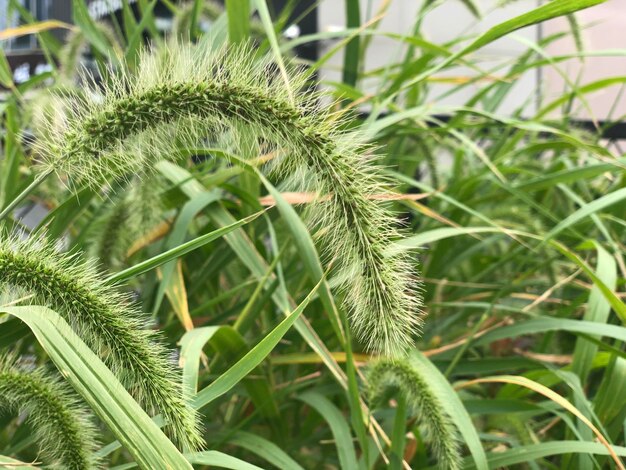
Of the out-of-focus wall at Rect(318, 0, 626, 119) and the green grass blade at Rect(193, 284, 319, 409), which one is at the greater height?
the green grass blade at Rect(193, 284, 319, 409)

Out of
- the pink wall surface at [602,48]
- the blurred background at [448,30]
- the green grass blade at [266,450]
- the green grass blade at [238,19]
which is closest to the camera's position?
the green grass blade at [266,450]

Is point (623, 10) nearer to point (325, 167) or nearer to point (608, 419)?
point (608, 419)

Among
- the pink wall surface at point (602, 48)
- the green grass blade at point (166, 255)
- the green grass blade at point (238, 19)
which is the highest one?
the green grass blade at point (238, 19)

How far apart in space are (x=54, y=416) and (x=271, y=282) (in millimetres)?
315

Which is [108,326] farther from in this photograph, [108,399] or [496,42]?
→ [496,42]

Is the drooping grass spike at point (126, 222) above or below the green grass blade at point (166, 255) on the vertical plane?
below

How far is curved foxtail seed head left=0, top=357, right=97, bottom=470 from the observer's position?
0.46 metres

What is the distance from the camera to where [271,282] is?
754 millimetres

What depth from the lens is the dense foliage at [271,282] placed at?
44cm

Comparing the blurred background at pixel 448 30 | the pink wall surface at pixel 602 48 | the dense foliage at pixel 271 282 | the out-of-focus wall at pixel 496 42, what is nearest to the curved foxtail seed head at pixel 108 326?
the dense foliage at pixel 271 282


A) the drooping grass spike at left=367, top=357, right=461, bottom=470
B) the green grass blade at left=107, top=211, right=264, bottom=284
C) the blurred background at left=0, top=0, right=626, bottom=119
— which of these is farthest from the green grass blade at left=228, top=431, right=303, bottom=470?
the blurred background at left=0, top=0, right=626, bottom=119

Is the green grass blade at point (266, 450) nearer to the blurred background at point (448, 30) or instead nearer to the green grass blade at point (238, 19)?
the green grass blade at point (238, 19)

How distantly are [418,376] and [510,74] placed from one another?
0.58 m

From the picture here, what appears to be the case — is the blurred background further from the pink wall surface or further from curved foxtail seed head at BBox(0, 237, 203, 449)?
curved foxtail seed head at BBox(0, 237, 203, 449)
